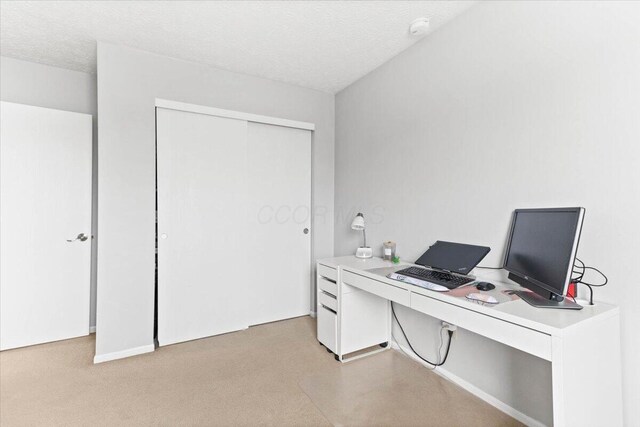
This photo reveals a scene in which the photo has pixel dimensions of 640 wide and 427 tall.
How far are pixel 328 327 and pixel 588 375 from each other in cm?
164

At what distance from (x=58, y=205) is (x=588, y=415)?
12.4 ft

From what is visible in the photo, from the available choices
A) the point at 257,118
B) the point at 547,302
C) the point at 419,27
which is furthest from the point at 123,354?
the point at 419,27

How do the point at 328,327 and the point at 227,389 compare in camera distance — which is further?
the point at 328,327

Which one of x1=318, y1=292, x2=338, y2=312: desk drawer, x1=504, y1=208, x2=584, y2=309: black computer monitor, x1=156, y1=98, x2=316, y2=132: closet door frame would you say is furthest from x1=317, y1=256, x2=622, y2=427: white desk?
x1=156, y1=98, x2=316, y2=132: closet door frame

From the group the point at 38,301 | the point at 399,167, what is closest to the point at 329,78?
the point at 399,167

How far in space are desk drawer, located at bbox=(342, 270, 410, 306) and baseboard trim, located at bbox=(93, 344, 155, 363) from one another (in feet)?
5.65

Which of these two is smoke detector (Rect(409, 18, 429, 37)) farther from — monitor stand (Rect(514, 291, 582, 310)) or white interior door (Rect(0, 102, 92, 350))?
white interior door (Rect(0, 102, 92, 350))

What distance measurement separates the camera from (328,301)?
8.02 feet

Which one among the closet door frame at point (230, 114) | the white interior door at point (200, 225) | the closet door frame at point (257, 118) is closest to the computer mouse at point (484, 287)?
the closet door frame at point (257, 118)

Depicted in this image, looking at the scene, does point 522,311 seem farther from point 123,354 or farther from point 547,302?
point 123,354

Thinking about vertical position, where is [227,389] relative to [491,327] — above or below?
below

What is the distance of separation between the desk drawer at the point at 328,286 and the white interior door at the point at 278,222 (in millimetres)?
726

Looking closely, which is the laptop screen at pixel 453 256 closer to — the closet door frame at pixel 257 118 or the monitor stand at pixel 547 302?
the monitor stand at pixel 547 302

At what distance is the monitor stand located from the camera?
125 cm
